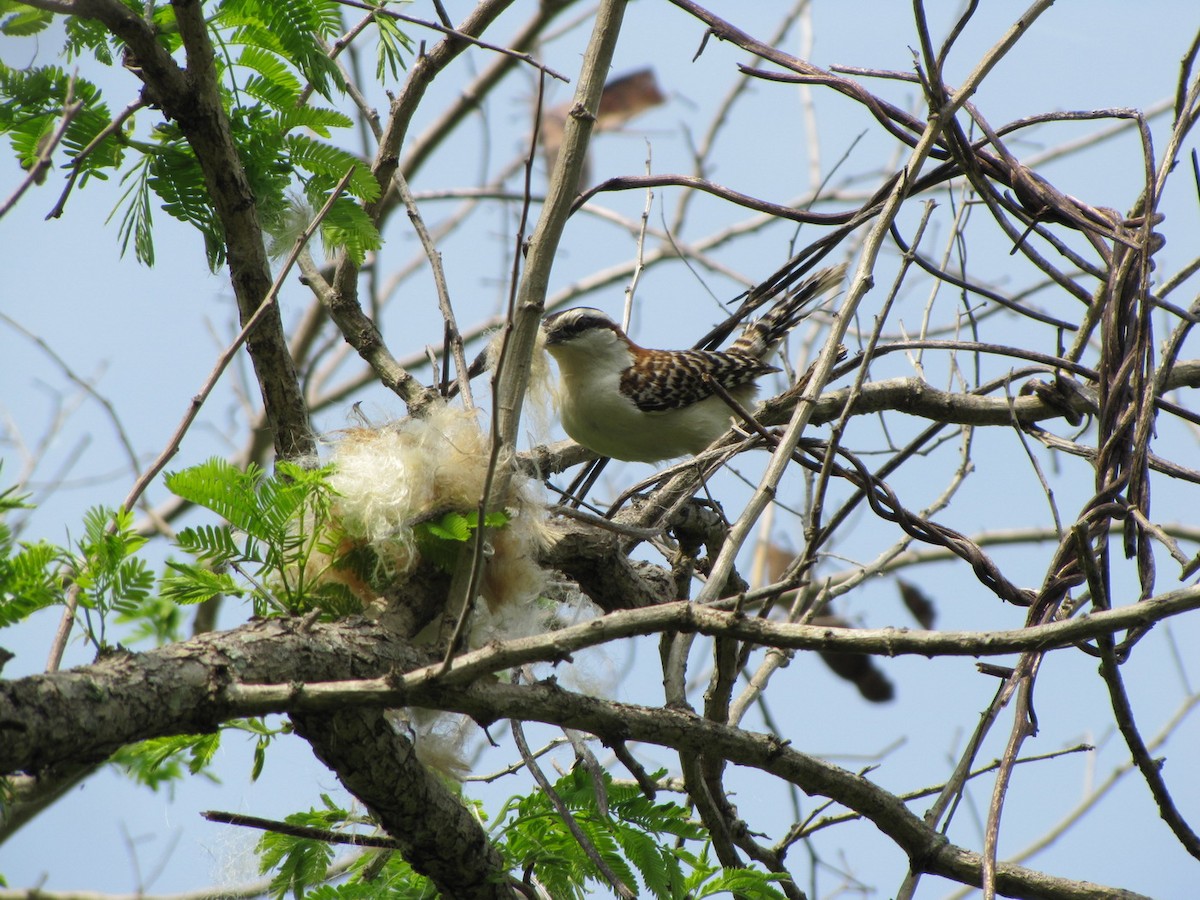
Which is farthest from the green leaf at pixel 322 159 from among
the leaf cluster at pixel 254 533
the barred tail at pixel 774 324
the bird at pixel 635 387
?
the barred tail at pixel 774 324

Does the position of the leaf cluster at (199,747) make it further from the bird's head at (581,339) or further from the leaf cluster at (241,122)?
the bird's head at (581,339)

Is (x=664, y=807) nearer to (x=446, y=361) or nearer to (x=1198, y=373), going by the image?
(x=446, y=361)

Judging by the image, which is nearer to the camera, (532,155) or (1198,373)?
(532,155)

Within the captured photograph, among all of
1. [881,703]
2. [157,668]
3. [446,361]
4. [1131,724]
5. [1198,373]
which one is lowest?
[157,668]

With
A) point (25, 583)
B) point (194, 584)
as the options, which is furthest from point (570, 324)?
point (25, 583)

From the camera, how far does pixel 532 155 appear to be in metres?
1.88

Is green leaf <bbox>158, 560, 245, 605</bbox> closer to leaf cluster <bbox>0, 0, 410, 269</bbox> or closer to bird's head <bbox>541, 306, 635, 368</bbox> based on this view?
leaf cluster <bbox>0, 0, 410, 269</bbox>

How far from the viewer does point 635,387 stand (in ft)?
16.1

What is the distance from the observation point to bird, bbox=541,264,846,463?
477 centimetres

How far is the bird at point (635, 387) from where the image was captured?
477 cm

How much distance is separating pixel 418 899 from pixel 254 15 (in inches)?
81.0

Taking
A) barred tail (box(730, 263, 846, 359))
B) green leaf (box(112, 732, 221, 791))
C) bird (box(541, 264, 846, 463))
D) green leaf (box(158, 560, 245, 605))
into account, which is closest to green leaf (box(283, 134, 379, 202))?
green leaf (box(158, 560, 245, 605))

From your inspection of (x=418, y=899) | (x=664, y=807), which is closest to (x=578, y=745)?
(x=664, y=807)

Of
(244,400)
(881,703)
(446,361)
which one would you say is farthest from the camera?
(244,400)
